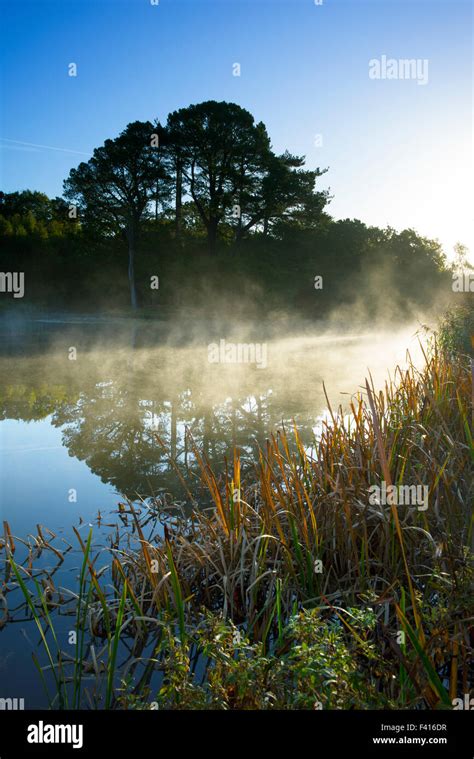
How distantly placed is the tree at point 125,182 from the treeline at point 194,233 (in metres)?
0.05

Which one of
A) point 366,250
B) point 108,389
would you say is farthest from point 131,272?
point 108,389

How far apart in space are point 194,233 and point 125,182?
19.1 feet

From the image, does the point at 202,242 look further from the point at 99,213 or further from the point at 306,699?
the point at 306,699

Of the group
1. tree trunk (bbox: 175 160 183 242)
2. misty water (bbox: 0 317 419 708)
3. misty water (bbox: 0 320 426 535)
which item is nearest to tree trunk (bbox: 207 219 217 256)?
tree trunk (bbox: 175 160 183 242)

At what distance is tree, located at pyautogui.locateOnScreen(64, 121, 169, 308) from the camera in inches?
1128

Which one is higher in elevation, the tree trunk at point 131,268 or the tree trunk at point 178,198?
the tree trunk at point 178,198

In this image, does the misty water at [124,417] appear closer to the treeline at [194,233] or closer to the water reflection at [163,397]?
the water reflection at [163,397]

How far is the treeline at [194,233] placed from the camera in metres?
28.6

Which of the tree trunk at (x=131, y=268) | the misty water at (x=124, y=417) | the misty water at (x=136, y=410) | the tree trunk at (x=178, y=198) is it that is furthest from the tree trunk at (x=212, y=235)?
the misty water at (x=136, y=410)

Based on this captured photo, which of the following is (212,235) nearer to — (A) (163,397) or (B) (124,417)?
(A) (163,397)

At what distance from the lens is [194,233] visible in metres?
34.3

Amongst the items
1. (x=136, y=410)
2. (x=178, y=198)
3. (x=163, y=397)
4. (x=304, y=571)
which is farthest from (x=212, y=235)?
(x=304, y=571)

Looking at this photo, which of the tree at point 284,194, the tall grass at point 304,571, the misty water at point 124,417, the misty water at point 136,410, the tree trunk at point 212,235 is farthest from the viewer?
the tree trunk at point 212,235

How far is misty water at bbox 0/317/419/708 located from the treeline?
12794 mm
